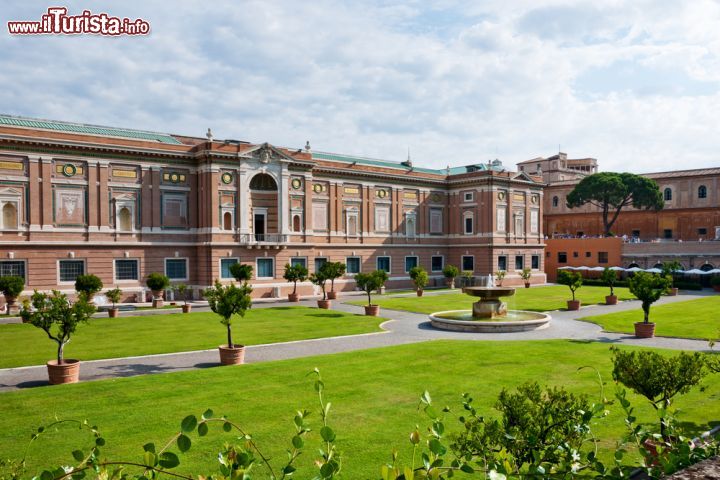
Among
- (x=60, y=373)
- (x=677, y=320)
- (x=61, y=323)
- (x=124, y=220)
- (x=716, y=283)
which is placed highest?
(x=124, y=220)

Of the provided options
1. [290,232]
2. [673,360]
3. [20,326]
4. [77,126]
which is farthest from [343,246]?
[673,360]

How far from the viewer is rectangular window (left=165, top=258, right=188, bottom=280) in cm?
4319

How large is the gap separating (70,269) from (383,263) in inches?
1119

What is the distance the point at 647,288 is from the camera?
2641 centimetres

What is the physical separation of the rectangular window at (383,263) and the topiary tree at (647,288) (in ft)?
97.8

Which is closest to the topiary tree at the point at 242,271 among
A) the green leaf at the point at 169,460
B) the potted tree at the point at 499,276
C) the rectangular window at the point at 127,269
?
the rectangular window at the point at 127,269

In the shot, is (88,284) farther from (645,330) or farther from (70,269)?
(645,330)

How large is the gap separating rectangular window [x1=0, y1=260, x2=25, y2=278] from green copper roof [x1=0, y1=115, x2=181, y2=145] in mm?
9405

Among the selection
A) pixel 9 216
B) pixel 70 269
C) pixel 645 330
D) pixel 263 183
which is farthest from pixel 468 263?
pixel 9 216

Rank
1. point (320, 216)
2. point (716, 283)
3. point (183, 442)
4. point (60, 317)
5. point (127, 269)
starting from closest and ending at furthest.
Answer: point (183, 442)
point (60, 317)
point (127, 269)
point (716, 283)
point (320, 216)

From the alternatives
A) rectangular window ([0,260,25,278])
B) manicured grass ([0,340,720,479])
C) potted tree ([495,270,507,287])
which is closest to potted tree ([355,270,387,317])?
manicured grass ([0,340,720,479])

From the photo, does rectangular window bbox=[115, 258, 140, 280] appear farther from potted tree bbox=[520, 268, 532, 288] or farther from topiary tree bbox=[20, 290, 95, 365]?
potted tree bbox=[520, 268, 532, 288]

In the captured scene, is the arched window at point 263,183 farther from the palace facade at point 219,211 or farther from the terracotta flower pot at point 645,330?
the terracotta flower pot at point 645,330

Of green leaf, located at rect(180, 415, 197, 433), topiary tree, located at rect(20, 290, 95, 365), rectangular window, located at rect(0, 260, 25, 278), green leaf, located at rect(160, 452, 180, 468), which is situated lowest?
topiary tree, located at rect(20, 290, 95, 365)
